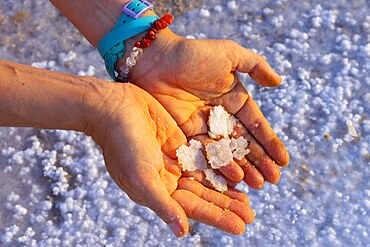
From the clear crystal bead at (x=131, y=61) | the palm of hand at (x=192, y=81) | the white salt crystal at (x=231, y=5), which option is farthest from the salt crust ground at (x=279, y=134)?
the clear crystal bead at (x=131, y=61)

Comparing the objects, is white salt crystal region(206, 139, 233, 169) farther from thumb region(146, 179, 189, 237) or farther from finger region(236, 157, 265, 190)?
thumb region(146, 179, 189, 237)

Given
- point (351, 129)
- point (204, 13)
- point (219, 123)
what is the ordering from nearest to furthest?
point (219, 123) → point (351, 129) → point (204, 13)

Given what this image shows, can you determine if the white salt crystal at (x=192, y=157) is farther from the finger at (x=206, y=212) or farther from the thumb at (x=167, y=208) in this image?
the thumb at (x=167, y=208)

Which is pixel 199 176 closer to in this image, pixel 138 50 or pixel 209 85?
pixel 209 85

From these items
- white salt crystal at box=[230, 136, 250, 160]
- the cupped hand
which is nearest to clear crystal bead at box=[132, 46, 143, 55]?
the cupped hand

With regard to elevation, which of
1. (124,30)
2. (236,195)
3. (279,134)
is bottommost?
(279,134)

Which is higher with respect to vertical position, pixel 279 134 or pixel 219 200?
pixel 219 200

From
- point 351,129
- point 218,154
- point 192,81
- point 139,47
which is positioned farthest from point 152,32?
point 351,129
